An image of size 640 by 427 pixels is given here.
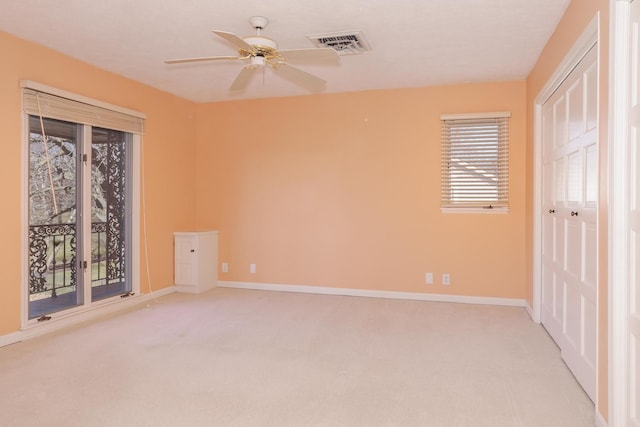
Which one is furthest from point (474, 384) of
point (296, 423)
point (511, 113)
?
point (511, 113)

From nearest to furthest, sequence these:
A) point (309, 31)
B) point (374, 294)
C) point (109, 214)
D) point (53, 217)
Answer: point (309, 31) < point (53, 217) < point (109, 214) < point (374, 294)

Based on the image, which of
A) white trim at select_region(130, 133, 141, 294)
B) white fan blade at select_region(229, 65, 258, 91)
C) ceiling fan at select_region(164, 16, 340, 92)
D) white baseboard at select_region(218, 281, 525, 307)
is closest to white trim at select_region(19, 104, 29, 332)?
white trim at select_region(130, 133, 141, 294)

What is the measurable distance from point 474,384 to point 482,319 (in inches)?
63.9

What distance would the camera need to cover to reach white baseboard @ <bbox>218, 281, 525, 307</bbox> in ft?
15.8

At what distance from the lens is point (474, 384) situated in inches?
106

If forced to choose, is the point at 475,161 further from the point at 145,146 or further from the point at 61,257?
the point at 61,257

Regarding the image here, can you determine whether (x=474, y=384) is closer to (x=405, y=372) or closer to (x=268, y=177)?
(x=405, y=372)

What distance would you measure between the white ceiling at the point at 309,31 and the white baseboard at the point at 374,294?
248 cm

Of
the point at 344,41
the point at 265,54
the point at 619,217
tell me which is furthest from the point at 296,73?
the point at 619,217

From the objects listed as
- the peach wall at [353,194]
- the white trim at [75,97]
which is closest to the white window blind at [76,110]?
the white trim at [75,97]

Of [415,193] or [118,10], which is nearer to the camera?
[118,10]

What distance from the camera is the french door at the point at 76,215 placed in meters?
3.78

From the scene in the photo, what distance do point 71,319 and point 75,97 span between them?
2.09 meters

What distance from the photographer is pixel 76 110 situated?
3.99 meters
